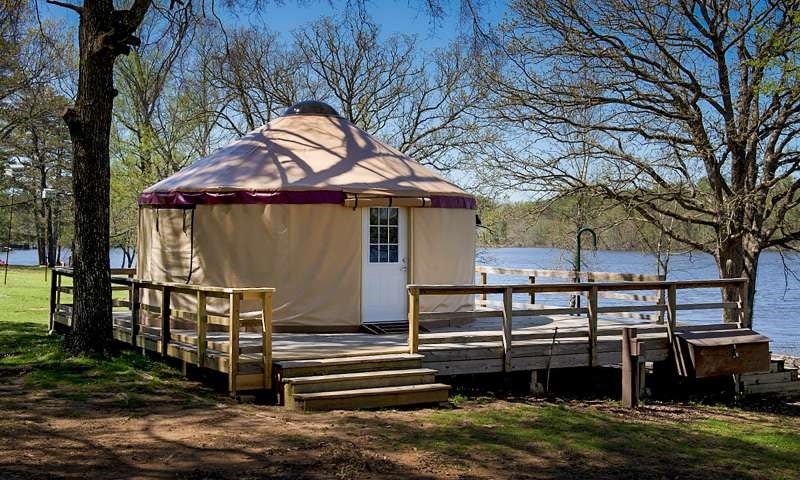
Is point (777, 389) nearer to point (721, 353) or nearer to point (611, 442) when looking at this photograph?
point (721, 353)

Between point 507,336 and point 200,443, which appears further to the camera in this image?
point 507,336

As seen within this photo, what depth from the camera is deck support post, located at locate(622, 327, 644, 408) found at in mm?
8125

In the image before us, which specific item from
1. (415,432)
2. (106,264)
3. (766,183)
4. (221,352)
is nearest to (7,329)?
(106,264)

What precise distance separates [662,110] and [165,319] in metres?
7.60

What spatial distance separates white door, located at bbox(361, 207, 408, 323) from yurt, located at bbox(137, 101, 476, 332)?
1 cm

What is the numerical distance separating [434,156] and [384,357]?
1422 cm

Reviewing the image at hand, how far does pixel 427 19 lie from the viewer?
1020 centimetres

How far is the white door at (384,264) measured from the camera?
386 inches

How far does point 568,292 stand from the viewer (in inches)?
343

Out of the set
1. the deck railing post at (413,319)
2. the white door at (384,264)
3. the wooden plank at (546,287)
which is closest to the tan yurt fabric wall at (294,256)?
the white door at (384,264)

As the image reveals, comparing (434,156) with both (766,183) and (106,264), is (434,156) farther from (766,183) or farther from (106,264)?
(106,264)

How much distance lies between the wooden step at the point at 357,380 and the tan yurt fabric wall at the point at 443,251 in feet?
8.69

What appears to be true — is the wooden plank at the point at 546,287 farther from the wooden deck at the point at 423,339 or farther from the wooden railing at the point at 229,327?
the wooden railing at the point at 229,327

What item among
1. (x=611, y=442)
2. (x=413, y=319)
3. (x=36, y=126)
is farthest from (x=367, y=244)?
(x=36, y=126)
